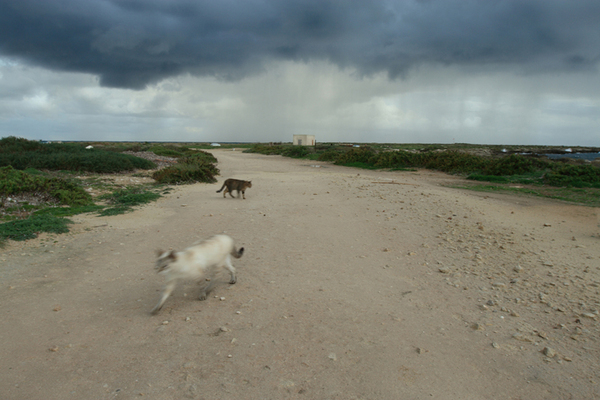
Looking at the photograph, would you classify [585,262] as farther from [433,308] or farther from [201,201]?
[201,201]

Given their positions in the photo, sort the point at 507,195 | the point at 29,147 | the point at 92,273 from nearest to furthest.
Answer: the point at 92,273, the point at 507,195, the point at 29,147

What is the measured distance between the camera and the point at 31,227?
272 inches

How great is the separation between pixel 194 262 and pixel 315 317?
154 centimetres

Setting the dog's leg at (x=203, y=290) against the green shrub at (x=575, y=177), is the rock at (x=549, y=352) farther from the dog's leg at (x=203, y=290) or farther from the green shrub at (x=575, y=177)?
the green shrub at (x=575, y=177)

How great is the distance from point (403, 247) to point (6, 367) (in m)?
5.86

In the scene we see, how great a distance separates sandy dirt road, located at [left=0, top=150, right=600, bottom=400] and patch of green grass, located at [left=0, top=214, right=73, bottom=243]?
1.54 ft

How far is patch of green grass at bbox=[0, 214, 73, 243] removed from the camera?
649 centimetres

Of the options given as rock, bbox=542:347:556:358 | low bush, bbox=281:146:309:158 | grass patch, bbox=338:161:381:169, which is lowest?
rock, bbox=542:347:556:358

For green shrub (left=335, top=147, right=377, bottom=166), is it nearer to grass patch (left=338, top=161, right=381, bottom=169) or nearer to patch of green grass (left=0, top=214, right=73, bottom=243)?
grass patch (left=338, top=161, right=381, bottom=169)

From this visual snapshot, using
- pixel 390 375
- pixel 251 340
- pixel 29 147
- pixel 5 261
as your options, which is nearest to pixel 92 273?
pixel 5 261

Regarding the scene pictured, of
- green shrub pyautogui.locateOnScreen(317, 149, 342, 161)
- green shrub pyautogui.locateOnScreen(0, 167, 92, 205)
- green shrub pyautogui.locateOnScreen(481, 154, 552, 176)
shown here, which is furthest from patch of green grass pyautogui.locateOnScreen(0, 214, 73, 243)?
green shrub pyautogui.locateOnScreen(317, 149, 342, 161)

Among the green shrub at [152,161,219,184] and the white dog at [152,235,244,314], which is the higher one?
the green shrub at [152,161,219,184]

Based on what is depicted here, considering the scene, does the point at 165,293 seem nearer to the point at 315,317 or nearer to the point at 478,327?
the point at 315,317

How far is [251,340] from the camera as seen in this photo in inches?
137
